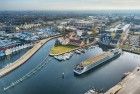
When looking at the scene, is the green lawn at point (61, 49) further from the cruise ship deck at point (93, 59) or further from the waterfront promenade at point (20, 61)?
the cruise ship deck at point (93, 59)

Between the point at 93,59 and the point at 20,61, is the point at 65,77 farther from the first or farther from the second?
the point at 20,61

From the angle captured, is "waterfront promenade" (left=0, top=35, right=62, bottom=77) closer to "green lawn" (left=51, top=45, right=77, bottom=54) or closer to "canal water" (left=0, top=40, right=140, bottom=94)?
"canal water" (left=0, top=40, right=140, bottom=94)

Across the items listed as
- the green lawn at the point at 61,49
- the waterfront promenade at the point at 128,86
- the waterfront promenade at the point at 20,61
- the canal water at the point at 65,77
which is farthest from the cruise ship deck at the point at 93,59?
the waterfront promenade at the point at 20,61

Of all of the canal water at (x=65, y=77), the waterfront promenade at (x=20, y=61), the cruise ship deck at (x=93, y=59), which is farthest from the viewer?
the cruise ship deck at (x=93, y=59)

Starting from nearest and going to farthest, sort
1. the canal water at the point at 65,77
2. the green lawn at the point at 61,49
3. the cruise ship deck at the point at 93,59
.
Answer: the canal water at the point at 65,77 < the cruise ship deck at the point at 93,59 < the green lawn at the point at 61,49

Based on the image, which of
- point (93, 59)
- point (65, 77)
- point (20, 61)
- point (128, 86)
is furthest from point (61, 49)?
point (128, 86)

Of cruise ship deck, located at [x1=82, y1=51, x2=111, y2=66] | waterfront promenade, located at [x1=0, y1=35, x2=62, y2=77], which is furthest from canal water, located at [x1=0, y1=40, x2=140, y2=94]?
cruise ship deck, located at [x1=82, y1=51, x2=111, y2=66]

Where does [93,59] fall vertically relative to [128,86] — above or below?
above

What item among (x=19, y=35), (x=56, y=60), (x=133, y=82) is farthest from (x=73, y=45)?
(x=133, y=82)
